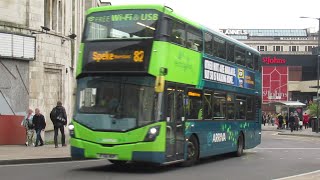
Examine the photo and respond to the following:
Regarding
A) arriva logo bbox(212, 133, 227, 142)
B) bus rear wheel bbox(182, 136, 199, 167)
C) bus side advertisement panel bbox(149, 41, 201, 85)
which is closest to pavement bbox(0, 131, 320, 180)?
bus rear wheel bbox(182, 136, 199, 167)

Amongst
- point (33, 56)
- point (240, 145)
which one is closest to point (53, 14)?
point (33, 56)

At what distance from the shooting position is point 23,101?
23.4 m

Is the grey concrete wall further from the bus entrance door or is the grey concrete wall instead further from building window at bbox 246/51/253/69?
the bus entrance door

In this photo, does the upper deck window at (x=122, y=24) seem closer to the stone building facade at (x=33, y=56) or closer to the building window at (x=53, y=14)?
the stone building facade at (x=33, y=56)

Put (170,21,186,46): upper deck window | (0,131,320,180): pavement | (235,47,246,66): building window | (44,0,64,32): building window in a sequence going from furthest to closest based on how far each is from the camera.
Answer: (44,0,64,32): building window → (235,47,246,66): building window → (170,21,186,46): upper deck window → (0,131,320,180): pavement

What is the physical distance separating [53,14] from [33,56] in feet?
11.2

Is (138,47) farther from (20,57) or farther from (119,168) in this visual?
(20,57)

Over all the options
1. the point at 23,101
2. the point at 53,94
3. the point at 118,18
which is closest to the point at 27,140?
the point at 23,101

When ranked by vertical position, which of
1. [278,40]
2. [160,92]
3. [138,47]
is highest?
[278,40]

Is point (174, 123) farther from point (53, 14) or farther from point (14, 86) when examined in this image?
point (53, 14)

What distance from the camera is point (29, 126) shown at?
2103 centimetres

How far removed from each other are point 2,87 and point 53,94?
11.6ft

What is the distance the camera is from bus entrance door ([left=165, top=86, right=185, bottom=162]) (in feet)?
44.8

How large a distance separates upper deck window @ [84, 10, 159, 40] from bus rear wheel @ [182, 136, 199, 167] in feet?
11.9
